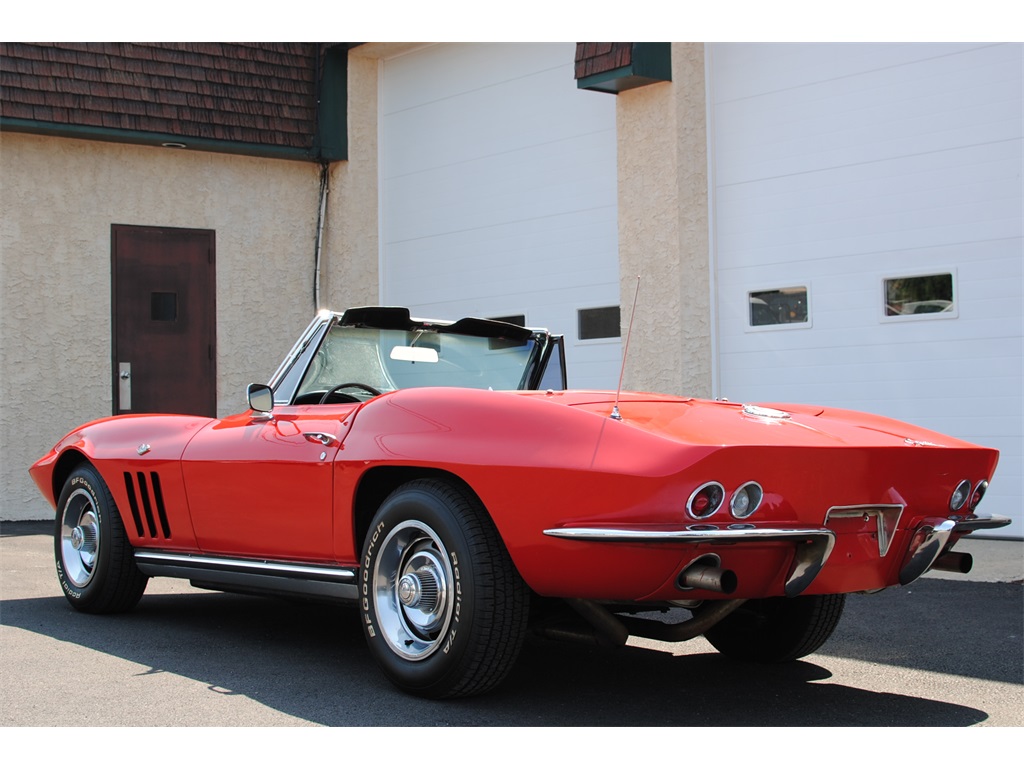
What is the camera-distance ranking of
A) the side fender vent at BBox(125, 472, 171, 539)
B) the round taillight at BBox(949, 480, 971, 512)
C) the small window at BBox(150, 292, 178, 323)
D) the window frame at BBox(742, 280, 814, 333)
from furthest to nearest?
1. the small window at BBox(150, 292, 178, 323)
2. the window frame at BBox(742, 280, 814, 333)
3. the side fender vent at BBox(125, 472, 171, 539)
4. the round taillight at BBox(949, 480, 971, 512)

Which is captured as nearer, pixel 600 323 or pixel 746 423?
pixel 746 423

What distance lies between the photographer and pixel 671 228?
1056 cm

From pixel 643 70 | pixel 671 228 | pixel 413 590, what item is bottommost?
pixel 413 590

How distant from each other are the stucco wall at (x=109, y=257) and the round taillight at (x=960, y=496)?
10123 millimetres

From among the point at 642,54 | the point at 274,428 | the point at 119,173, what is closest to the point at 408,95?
the point at 119,173

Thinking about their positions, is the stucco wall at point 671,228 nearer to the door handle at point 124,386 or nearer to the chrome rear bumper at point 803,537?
the door handle at point 124,386

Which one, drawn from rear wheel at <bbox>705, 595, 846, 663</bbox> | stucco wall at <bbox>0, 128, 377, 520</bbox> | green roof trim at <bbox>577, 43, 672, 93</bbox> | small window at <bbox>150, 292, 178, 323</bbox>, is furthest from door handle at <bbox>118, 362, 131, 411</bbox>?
rear wheel at <bbox>705, 595, 846, 663</bbox>

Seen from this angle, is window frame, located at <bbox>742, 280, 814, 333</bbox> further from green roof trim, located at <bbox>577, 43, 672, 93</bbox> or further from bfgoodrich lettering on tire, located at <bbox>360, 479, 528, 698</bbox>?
bfgoodrich lettering on tire, located at <bbox>360, 479, 528, 698</bbox>

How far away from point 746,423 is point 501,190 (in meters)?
9.00

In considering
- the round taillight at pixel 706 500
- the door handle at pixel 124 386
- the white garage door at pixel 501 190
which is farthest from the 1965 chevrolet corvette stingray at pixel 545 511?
the door handle at pixel 124 386

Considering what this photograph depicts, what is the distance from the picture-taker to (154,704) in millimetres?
3938

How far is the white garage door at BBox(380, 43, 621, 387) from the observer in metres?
11.8

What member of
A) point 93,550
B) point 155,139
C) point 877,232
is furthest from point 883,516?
point 155,139

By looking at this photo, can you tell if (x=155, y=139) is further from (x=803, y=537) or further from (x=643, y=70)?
(x=803, y=537)
